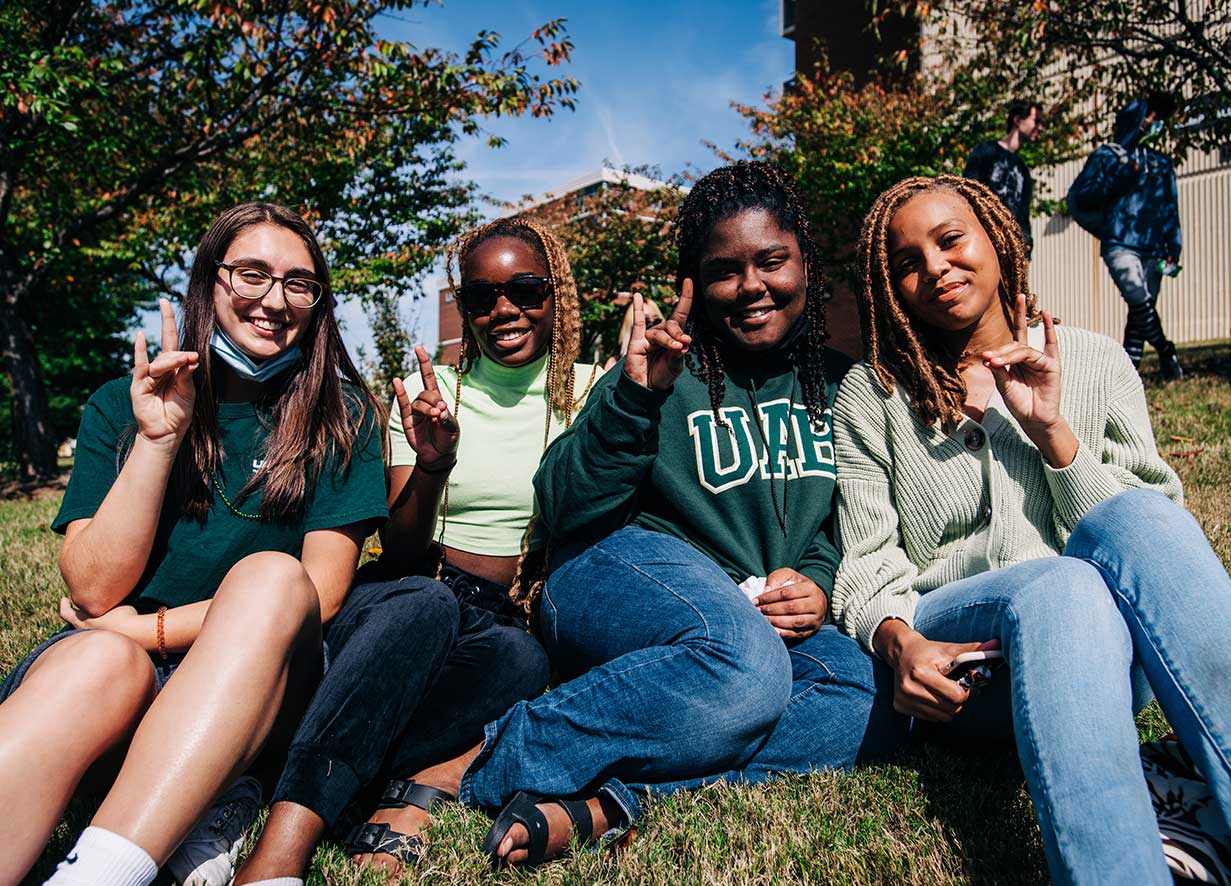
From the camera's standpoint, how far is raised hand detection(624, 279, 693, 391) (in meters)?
2.73

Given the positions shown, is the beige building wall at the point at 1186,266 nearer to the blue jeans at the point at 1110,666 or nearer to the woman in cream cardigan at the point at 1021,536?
the woman in cream cardigan at the point at 1021,536

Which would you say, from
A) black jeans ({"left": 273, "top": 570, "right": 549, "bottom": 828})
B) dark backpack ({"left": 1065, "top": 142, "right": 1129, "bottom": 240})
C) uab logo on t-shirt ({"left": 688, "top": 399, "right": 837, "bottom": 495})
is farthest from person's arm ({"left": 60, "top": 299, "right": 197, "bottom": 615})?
dark backpack ({"left": 1065, "top": 142, "right": 1129, "bottom": 240})

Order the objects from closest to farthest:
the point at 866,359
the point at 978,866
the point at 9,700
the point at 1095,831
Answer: the point at 1095,831
the point at 9,700
the point at 978,866
the point at 866,359

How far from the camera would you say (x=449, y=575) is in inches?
125

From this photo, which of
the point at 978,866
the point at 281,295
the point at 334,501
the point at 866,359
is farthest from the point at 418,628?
the point at 866,359

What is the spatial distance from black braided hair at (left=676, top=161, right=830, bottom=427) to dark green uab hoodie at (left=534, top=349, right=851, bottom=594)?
2.6 inches

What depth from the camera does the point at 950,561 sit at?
277cm

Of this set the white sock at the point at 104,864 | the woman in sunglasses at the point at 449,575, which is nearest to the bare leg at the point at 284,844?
the woman in sunglasses at the point at 449,575

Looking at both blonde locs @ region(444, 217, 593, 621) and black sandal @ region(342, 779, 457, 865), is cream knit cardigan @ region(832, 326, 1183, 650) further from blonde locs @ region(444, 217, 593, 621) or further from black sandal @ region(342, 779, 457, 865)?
black sandal @ region(342, 779, 457, 865)

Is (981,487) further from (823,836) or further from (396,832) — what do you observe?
(396,832)

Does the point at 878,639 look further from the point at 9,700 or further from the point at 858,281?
the point at 9,700

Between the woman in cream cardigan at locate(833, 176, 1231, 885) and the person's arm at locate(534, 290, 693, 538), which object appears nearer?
the woman in cream cardigan at locate(833, 176, 1231, 885)

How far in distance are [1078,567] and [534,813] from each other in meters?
1.47

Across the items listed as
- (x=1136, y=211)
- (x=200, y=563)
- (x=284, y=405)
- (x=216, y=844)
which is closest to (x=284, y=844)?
(x=216, y=844)
